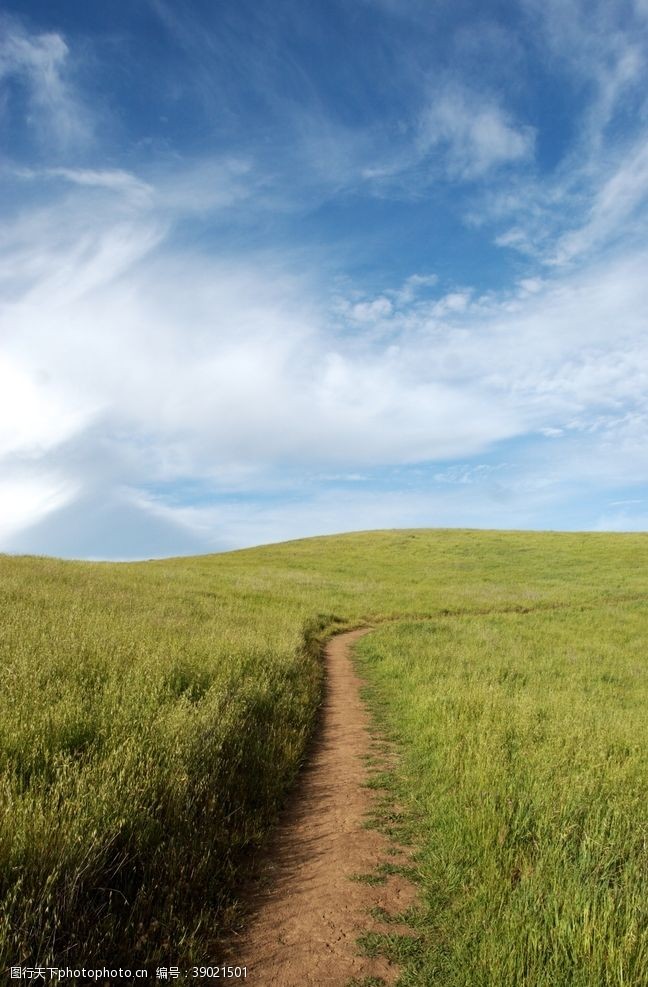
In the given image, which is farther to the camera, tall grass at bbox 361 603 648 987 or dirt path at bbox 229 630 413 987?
dirt path at bbox 229 630 413 987

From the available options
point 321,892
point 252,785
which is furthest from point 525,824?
point 252,785

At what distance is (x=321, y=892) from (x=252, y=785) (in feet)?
5.91

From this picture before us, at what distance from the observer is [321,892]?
4898 mm

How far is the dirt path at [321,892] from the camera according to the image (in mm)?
4000

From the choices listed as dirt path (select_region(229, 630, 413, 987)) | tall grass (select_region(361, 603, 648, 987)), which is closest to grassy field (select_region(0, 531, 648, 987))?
tall grass (select_region(361, 603, 648, 987))

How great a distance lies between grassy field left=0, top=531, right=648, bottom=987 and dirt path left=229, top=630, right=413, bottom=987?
12.0 inches

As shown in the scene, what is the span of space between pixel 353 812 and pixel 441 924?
220 centimetres

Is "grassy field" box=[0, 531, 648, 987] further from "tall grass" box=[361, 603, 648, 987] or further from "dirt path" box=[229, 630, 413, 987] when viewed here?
"dirt path" box=[229, 630, 413, 987]

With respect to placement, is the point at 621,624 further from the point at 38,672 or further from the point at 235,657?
the point at 38,672

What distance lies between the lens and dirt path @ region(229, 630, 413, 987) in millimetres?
4000

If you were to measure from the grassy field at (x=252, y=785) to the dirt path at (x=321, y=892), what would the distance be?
31cm

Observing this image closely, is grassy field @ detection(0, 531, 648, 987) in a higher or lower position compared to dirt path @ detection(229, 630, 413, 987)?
higher

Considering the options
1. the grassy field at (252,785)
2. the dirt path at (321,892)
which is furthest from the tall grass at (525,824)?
the dirt path at (321,892)

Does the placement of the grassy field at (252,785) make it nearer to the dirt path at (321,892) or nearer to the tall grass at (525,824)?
the tall grass at (525,824)
